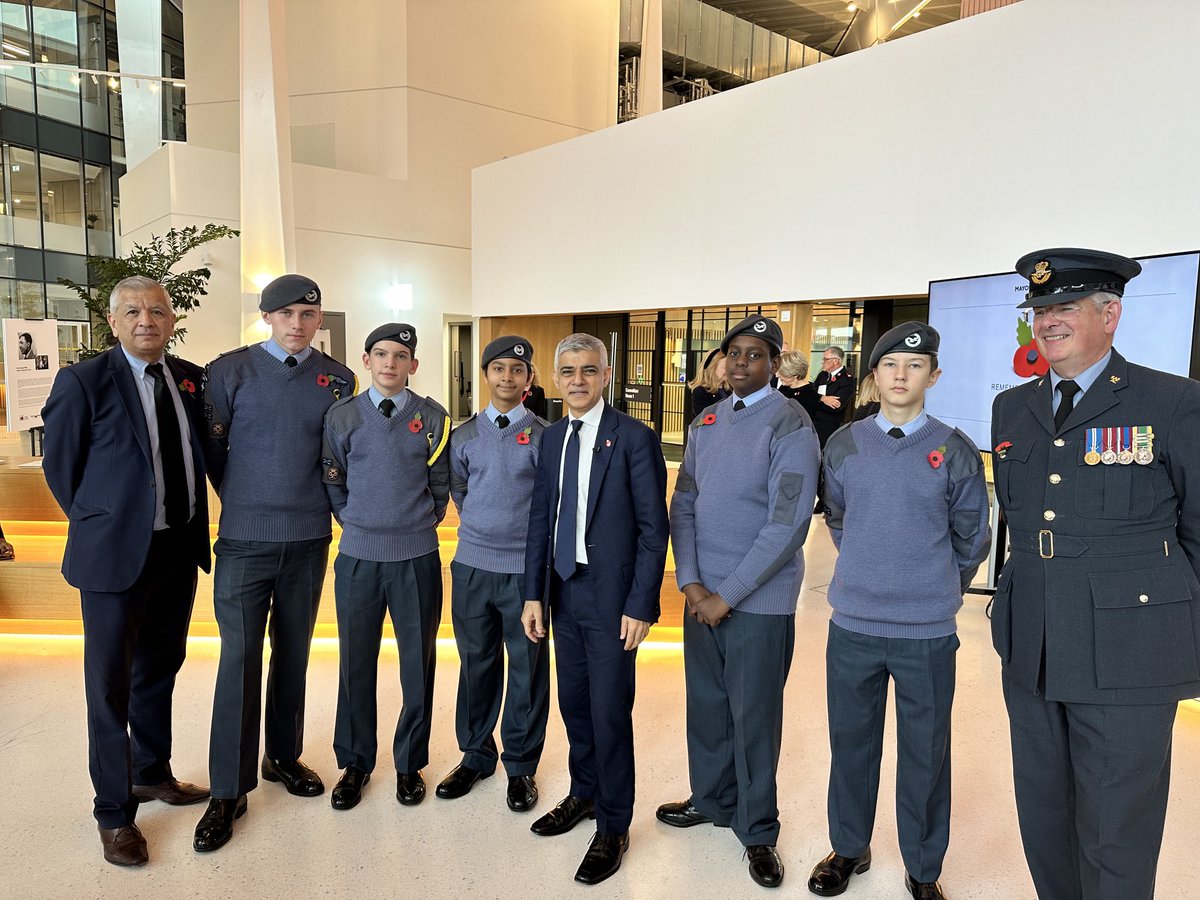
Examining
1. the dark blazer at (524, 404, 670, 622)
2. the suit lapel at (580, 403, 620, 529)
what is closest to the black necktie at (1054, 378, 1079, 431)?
the dark blazer at (524, 404, 670, 622)

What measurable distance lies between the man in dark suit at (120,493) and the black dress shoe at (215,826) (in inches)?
6.3

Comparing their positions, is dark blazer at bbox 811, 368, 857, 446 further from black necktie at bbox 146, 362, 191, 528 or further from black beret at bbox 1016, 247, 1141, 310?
black necktie at bbox 146, 362, 191, 528

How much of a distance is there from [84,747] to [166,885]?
116cm

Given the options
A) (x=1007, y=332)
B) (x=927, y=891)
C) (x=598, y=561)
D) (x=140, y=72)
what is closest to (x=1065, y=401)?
(x=598, y=561)

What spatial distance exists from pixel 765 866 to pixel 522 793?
2.86ft

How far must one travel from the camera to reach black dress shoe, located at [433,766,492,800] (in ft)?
9.00

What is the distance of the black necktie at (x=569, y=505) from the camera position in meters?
2.33

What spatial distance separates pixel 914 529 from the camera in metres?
2.10

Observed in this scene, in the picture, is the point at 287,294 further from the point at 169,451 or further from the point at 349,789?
the point at 349,789

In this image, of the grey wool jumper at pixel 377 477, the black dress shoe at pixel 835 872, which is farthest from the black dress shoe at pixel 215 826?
the black dress shoe at pixel 835 872

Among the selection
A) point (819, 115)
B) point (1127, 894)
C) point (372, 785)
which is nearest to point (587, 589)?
point (372, 785)

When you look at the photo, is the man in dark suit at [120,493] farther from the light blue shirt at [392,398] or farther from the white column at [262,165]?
the white column at [262,165]

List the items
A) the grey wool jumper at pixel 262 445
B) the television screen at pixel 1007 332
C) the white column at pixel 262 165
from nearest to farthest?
the grey wool jumper at pixel 262 445
the television screen at pixel 1007 332
the white column at pixel 262 165

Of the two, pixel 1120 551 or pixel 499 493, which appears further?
pixel 499 493
